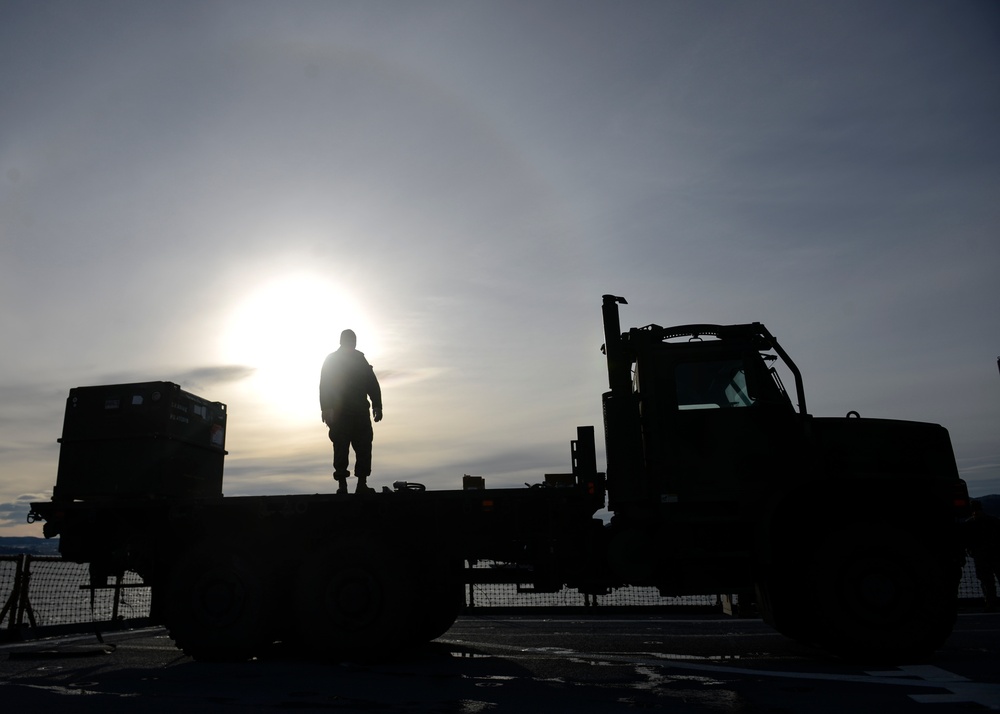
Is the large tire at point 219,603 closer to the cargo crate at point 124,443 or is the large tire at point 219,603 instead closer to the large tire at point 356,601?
the large tire at point 356,601

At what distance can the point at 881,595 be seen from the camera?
24.2 feet

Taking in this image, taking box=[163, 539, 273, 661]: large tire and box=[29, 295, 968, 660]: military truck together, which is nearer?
box=[29, 295, 968, 660]: military truck

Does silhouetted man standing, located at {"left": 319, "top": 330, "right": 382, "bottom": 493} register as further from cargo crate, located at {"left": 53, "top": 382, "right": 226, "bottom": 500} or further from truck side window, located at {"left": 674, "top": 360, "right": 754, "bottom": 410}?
truck side window, located at {"left": 674, "top": 360, "right": 754, "bottom": 410}

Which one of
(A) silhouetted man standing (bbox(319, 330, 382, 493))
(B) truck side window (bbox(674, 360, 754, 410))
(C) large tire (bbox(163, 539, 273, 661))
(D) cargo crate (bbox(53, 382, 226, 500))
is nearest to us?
(B) truck side window (bbox(674, 360, 754, 410))

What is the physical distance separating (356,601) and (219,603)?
178 centimetres

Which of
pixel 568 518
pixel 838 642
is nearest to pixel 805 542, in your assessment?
pixel 838 642

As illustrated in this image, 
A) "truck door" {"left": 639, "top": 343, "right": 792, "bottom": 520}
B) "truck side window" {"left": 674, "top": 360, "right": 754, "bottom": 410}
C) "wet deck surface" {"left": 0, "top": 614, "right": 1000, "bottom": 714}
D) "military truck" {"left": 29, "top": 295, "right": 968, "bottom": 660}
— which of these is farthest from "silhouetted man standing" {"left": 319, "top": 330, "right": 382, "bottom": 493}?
"truck side window" {"left": 674, "top": 360, "right": 754, "bottom": 410}

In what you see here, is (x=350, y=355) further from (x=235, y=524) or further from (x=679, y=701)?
(x=679, y=701)

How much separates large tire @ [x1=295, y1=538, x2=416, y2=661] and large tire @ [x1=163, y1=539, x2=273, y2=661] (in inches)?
23.0

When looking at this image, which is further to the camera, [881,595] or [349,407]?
[349,407]

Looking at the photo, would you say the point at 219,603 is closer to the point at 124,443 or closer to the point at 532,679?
the point at 124,443

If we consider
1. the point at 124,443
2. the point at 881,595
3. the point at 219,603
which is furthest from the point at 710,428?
the point at 124,443

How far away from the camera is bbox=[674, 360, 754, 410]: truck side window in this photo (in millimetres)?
8234

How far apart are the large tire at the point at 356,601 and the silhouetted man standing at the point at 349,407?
3.80 feet
